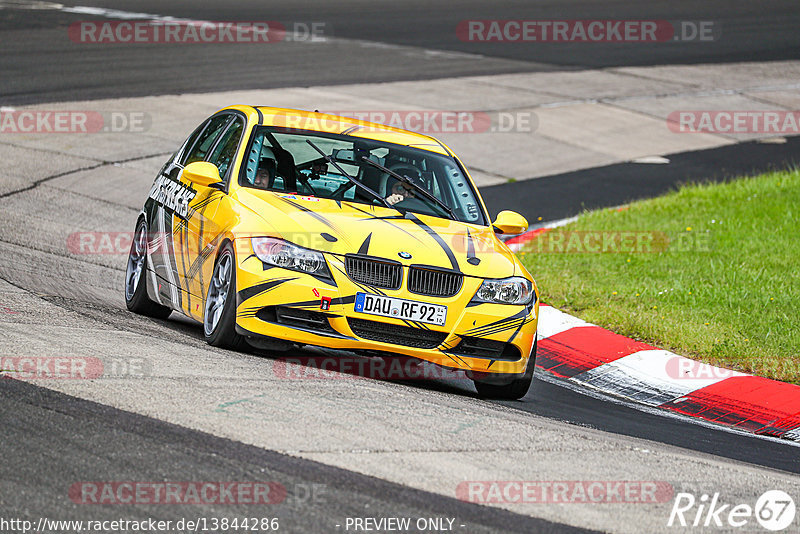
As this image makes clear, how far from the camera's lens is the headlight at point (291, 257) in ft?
23.2

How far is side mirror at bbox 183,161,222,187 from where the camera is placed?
784cm

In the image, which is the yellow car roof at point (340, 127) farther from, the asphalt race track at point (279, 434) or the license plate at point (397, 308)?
the license plate at point (397, 308)

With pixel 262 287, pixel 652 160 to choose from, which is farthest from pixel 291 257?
pixel 652 160

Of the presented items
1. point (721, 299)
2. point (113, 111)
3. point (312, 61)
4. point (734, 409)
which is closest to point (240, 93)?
point (113, 111)

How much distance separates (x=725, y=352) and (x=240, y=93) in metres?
12.6

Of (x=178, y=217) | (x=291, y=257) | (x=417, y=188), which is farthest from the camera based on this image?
(x=178, y=217)

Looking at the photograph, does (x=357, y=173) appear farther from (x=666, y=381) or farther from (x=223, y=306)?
(x=666, y=381)

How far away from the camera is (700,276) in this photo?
11.2 m

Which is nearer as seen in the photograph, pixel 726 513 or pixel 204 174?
pixel 726 513

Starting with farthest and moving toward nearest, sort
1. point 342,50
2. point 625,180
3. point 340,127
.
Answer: point 342,50
point 625,180
point 340,127

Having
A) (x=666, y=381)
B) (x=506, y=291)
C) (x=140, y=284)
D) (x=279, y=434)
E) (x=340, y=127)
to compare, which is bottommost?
(x=666, y=381)

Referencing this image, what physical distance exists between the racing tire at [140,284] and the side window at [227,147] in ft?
3.14

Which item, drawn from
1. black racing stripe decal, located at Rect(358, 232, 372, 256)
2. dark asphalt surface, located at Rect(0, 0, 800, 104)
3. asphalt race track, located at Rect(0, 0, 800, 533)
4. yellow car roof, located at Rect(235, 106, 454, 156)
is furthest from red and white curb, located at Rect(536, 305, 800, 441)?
dark asphalt surface, located at Rect(0, 0, 800, 104)

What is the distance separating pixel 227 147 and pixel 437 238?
1.87 m
